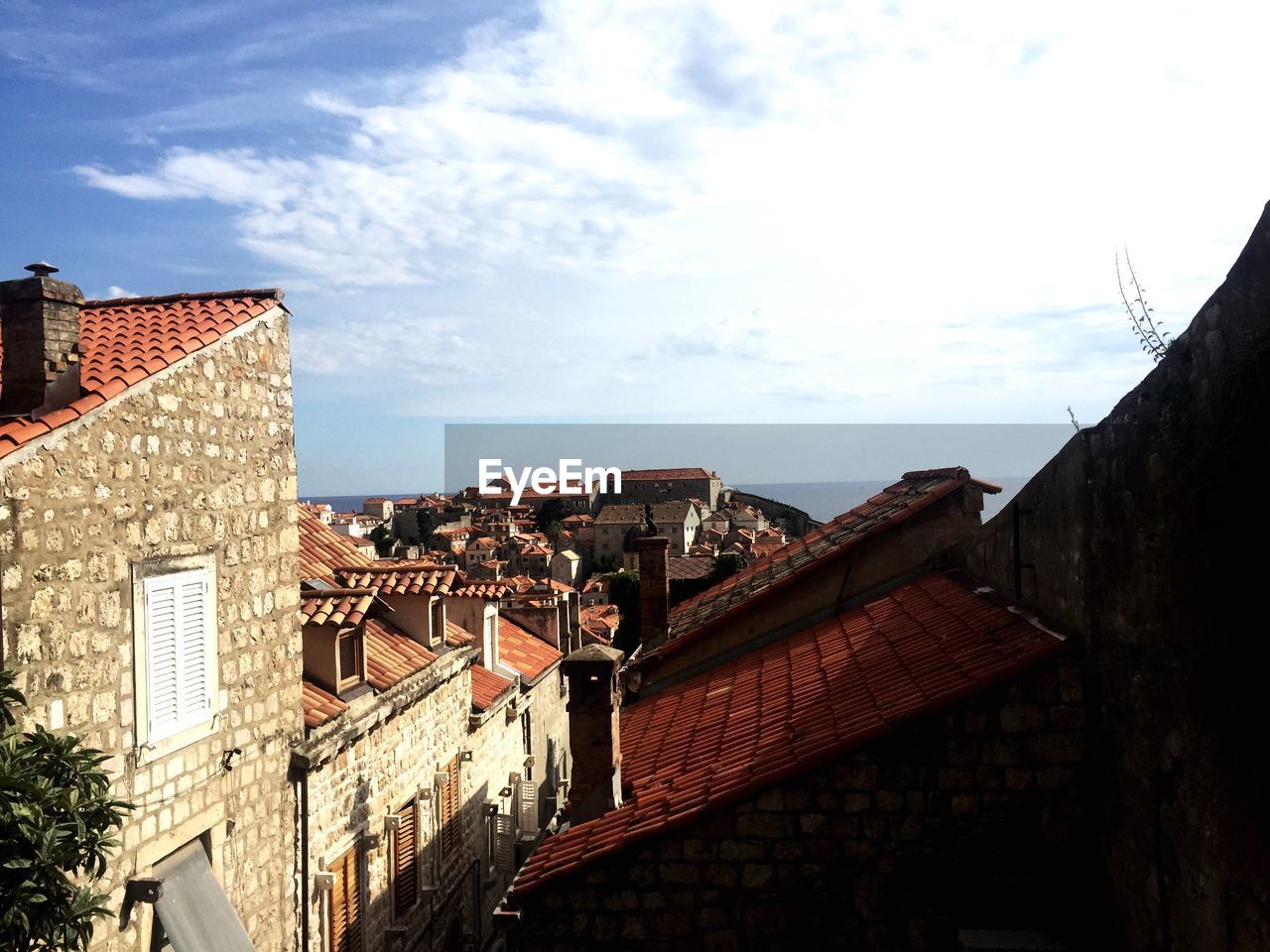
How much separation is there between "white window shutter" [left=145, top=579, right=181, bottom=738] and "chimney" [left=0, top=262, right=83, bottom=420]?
1.52 m

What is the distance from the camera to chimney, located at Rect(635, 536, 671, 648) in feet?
42.4

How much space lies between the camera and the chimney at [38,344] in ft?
20.0

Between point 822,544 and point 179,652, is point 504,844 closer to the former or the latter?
point 822,544

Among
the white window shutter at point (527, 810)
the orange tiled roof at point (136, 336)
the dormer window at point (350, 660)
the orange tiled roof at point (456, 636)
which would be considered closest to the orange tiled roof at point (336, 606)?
the dormer window at point (350, 660)

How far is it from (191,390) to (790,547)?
9.58m

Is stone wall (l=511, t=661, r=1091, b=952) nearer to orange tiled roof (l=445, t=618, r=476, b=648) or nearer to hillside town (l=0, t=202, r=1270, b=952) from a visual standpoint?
hillside town (l=0, t=202, r=1270, b=952)

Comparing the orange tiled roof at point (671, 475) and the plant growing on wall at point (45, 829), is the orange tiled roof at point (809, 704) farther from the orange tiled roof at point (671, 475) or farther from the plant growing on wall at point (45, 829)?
the orange tiled roof at point (671, 475)

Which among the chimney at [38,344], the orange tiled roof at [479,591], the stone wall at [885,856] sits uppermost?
the chimney at [38,344]

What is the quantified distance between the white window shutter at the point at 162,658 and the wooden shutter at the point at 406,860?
Result: 5082mm

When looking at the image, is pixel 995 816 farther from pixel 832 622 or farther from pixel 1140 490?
pixel 832 622

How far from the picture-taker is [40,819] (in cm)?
486

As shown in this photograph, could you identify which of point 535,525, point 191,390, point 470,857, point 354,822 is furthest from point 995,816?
point 535,525

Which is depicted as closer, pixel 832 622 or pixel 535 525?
pixel 832 622

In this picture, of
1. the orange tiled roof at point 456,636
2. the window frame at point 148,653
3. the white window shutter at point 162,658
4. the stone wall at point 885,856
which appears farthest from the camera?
the orange tiled roof at point 456,636
